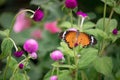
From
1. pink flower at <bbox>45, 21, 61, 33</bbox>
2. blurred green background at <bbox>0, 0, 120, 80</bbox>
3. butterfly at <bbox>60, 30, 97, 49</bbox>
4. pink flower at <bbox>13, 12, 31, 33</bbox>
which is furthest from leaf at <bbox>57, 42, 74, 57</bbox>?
pink flower at <bbox>13, 12, 31, 33</bbox>

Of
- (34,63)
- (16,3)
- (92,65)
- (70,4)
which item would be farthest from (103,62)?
(16,3)

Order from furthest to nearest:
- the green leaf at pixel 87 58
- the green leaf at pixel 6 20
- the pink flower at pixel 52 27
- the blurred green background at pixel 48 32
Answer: the green leaf at pixel 6 20
the pink flower at pixel 52 27
the blurred green background at pixel 48 32
the green leaf at pixel 87 58

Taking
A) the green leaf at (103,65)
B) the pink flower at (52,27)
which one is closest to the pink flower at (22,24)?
the pink flower at (52,27)

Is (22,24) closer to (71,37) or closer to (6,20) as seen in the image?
(6,20)

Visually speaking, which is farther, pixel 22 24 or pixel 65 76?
pixel 22 24

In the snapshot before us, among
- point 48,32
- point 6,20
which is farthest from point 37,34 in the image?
point 6,20

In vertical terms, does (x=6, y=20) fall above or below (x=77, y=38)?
below

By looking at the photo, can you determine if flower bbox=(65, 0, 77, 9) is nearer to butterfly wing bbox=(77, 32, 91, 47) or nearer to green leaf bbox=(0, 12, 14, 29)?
butterfly wing bbox=(77, 32, 91, 47)

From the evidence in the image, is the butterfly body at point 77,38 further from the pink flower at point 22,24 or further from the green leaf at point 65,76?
the pink flower at point 22,24
